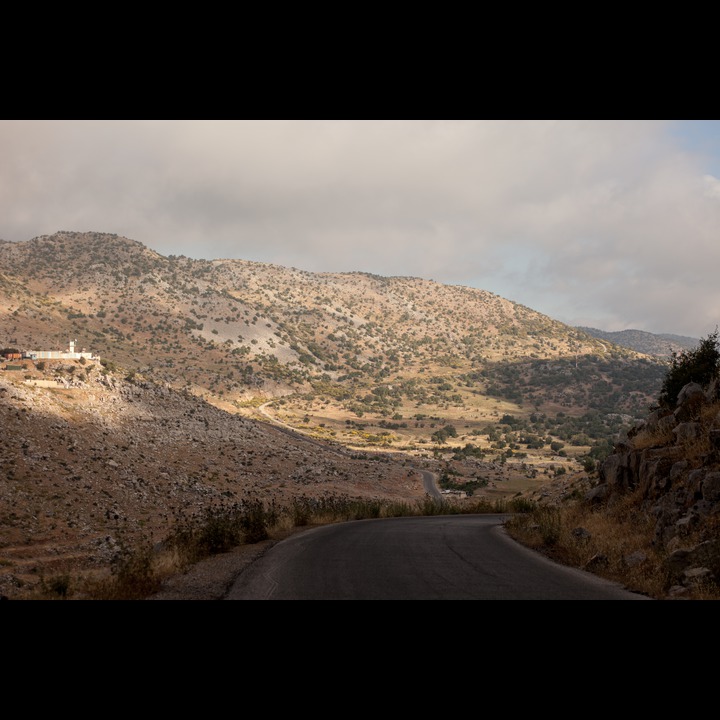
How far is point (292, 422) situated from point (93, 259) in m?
80.9

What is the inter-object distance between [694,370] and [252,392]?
89611 millimetres

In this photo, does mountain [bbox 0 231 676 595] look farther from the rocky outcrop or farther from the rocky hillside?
the rocky outcrop

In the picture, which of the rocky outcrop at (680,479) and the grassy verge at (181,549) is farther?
the rocky outcrop at (680,479)

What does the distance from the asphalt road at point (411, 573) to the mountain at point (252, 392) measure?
875 cm

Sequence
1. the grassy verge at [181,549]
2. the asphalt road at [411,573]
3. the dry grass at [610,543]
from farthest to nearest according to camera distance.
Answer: the dry grass at [610,543], the grassy verge at [181,549], the asphalt road at [411,573]

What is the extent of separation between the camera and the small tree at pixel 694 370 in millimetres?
21703

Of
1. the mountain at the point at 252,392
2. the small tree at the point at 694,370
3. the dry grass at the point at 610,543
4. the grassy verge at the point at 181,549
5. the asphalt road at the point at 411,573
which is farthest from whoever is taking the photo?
the mountain at the point at 252,392

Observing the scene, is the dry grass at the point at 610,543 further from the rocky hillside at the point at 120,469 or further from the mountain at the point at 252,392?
the mountain at the point at 252,392

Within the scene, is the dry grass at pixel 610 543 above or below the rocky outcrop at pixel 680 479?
below

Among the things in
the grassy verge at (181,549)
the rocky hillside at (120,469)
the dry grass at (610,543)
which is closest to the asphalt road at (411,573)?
the dry grass at (610,543)

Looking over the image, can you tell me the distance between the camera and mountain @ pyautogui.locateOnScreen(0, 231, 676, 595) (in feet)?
113

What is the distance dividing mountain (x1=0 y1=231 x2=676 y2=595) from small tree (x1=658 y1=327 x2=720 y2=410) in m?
13.5
